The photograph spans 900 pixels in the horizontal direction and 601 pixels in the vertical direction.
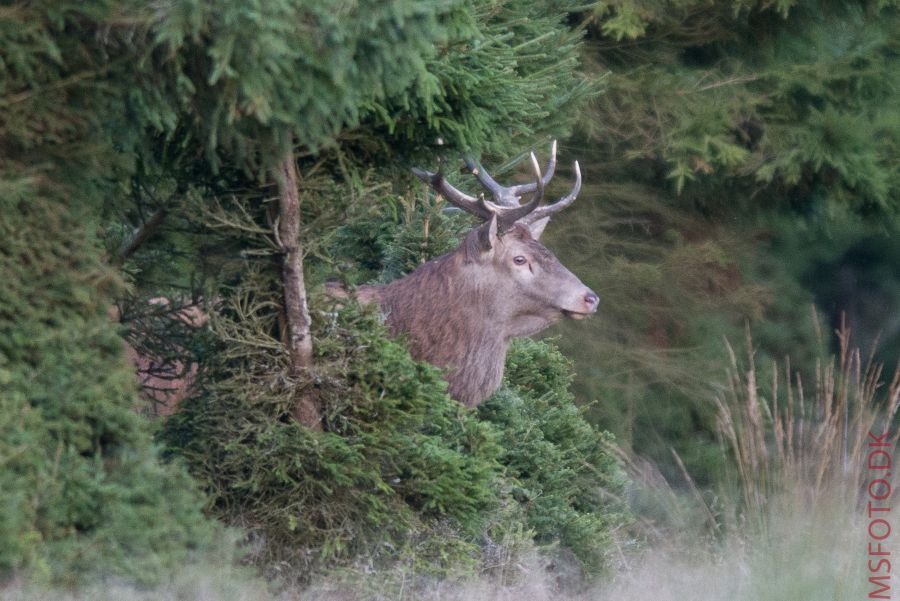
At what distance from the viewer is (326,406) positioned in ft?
20.0

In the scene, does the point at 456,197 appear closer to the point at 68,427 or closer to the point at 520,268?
the point at 520,268

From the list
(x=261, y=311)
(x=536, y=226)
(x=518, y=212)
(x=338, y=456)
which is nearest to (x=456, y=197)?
(x=518, y=212)

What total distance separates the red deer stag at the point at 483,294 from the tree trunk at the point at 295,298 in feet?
5.85

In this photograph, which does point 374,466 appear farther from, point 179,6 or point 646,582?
point 179,6

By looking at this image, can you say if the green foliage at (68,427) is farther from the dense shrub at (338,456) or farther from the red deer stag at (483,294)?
the red deer stag at (483,294)

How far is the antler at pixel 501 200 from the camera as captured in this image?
7844mm

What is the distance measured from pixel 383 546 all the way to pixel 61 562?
180 centimetres

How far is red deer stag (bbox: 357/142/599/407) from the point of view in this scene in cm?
798

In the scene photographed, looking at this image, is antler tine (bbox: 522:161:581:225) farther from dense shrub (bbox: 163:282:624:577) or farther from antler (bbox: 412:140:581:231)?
dense shrub (bbox: 163:282:624:577)

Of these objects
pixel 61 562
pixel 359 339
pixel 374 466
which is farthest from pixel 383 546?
pixel 61 562

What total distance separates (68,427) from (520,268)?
13.1 feet

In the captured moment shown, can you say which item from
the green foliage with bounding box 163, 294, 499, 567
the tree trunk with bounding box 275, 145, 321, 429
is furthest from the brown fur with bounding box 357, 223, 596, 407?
the tree trunk with bounding box 275, 145, 321, 429

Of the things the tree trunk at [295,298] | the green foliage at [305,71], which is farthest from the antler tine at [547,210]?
the tree trunk at [295,298]

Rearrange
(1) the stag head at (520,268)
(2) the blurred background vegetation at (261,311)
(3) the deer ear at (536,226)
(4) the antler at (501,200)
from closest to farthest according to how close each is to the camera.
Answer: (2) the blurred background vegetation at (261,311), (4) the antler at (501,200), (1) the stag head at (520,268), (3) the deer ear at (536,226)
